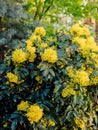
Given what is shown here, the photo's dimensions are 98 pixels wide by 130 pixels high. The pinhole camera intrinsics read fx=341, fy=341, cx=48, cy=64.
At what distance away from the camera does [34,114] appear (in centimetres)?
311

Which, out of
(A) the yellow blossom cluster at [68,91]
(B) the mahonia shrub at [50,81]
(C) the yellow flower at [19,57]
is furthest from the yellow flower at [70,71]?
(C) the yellow flower at [19,57]

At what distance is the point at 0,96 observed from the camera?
3.30m

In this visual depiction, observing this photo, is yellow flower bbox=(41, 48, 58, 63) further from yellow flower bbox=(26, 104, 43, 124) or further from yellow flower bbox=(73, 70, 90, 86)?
yellow flower bbox=(26, 104, 43, 124)

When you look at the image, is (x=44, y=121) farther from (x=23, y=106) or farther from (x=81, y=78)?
(x=81, y=78)

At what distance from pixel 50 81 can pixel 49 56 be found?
0.86 ft

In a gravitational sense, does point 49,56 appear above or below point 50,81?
above

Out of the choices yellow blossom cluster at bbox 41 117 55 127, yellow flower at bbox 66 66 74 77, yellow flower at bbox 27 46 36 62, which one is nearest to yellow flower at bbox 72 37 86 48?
yellow flower at bbox 66 66 74 77

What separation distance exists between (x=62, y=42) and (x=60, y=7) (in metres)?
2.53

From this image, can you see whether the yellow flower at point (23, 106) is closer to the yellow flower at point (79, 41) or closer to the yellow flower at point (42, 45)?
the yellow flower at point (42, 45)

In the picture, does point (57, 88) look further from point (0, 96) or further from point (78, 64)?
point (0, 96)

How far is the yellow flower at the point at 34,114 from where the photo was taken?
3.11 meters

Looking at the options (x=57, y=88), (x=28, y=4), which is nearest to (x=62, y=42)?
(x=57, y=88)

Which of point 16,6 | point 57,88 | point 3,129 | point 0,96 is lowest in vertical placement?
point 3,129

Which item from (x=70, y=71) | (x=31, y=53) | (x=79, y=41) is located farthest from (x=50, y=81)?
(x=79, y=41)
